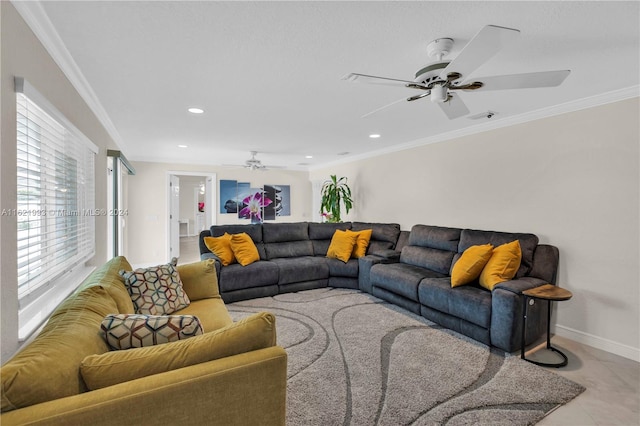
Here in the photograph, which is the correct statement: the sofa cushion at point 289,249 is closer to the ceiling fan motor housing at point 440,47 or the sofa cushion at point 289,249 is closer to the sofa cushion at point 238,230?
the sofa cushion at point 238,230

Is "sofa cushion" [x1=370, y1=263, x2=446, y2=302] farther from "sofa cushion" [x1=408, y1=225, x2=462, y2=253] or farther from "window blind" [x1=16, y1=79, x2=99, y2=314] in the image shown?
"window blind" [x1=16, y1=79, x2=99, y2=314]

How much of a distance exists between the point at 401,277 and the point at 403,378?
1.59 metres

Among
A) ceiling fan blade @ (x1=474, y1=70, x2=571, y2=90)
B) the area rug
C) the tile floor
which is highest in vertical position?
ceiling fan blade @ (x1=474, y1=70, x2=571, y2=90)

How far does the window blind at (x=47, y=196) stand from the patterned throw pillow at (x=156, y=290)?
1.57 ft

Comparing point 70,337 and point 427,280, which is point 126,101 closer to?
point 70,337

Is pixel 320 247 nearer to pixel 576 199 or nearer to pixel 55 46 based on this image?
pixel 576 199

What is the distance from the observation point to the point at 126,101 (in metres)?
3.03

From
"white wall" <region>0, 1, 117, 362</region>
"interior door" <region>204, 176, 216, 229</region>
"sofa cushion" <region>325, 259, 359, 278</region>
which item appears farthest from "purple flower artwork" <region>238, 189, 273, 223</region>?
"white wall" <region>0, 1, 117, 362</region>

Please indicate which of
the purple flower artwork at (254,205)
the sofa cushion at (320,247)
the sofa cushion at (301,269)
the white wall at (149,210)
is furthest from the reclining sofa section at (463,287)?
the white wall at (149,210)

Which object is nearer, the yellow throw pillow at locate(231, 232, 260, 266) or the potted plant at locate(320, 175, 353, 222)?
the yellow throw pillow at locate(231, 232, 260, 266)

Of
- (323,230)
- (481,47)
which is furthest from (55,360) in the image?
(323,230)

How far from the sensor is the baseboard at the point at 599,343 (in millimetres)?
2691

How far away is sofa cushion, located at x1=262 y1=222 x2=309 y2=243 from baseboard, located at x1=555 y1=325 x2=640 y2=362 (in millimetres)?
3631

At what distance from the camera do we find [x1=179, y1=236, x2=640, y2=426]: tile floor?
75.3 inches
